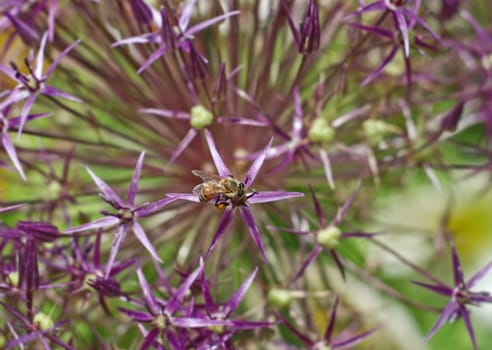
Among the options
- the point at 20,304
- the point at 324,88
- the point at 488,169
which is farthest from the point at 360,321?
the point at 20,304

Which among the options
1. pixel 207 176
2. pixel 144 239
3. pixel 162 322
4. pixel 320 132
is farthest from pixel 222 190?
pixel 320 132

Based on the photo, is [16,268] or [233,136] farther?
[233,136]

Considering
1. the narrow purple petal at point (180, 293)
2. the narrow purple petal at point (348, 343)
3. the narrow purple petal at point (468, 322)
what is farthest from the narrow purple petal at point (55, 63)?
the narrow purple petal at point (468, 322)

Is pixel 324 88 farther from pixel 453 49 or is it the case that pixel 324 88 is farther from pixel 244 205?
pixel 244 205

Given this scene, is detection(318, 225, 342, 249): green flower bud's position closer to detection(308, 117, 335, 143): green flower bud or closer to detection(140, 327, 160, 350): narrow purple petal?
detection(308, 117, 335, 143): green flower bud

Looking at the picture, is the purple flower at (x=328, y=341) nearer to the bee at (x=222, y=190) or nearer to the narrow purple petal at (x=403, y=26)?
the bee at (x=222, y=190)

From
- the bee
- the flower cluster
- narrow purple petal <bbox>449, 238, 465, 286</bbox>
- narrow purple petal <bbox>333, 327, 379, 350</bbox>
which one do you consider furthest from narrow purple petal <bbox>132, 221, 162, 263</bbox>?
narrow purple petal <bbox>449, 238, 465, 286</bbox>
